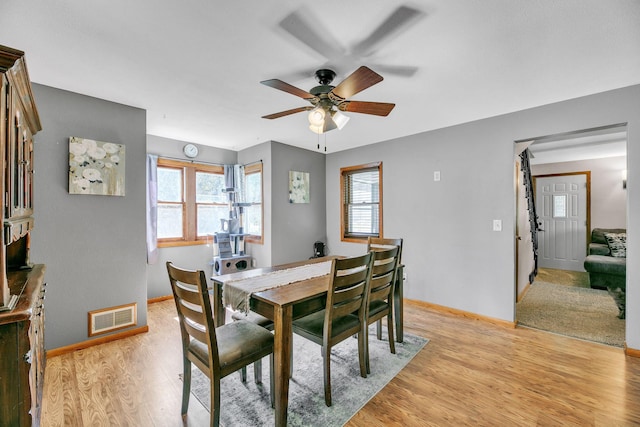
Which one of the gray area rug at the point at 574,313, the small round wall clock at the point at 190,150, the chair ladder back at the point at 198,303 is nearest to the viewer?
the chair ladder back at the point at 198,303

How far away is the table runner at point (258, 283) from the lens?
1885mm

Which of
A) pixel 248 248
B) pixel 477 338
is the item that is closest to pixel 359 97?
pixel 477 338

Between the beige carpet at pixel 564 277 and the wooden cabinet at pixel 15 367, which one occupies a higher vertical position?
the wooden cabinet at pixel 15 367

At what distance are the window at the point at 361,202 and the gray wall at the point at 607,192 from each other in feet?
14.6

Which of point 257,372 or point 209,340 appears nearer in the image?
point 209,340

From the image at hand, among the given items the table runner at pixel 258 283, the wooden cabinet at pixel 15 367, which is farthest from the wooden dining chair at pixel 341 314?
the wooden cabinet at pixel 15 367

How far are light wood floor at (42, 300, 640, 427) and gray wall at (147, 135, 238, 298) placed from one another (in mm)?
1309

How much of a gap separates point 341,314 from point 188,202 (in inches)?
135

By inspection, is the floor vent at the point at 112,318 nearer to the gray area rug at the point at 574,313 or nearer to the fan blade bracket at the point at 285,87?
the fan blade bracket at the point at 285,87

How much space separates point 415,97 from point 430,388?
8.17 ft

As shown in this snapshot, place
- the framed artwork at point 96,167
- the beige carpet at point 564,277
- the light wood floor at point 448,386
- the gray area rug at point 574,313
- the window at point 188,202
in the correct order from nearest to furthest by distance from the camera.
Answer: the light wood floor at point 448,386, the framed artwork at point 96,167, the gray area rug at point 574,313, the window at point 188,202, the beige carpet at point 564,277

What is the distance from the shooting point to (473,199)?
344 centimetres

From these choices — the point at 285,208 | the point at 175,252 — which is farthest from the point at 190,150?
the point at 285,208

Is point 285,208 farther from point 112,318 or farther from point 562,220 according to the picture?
point 562,220
